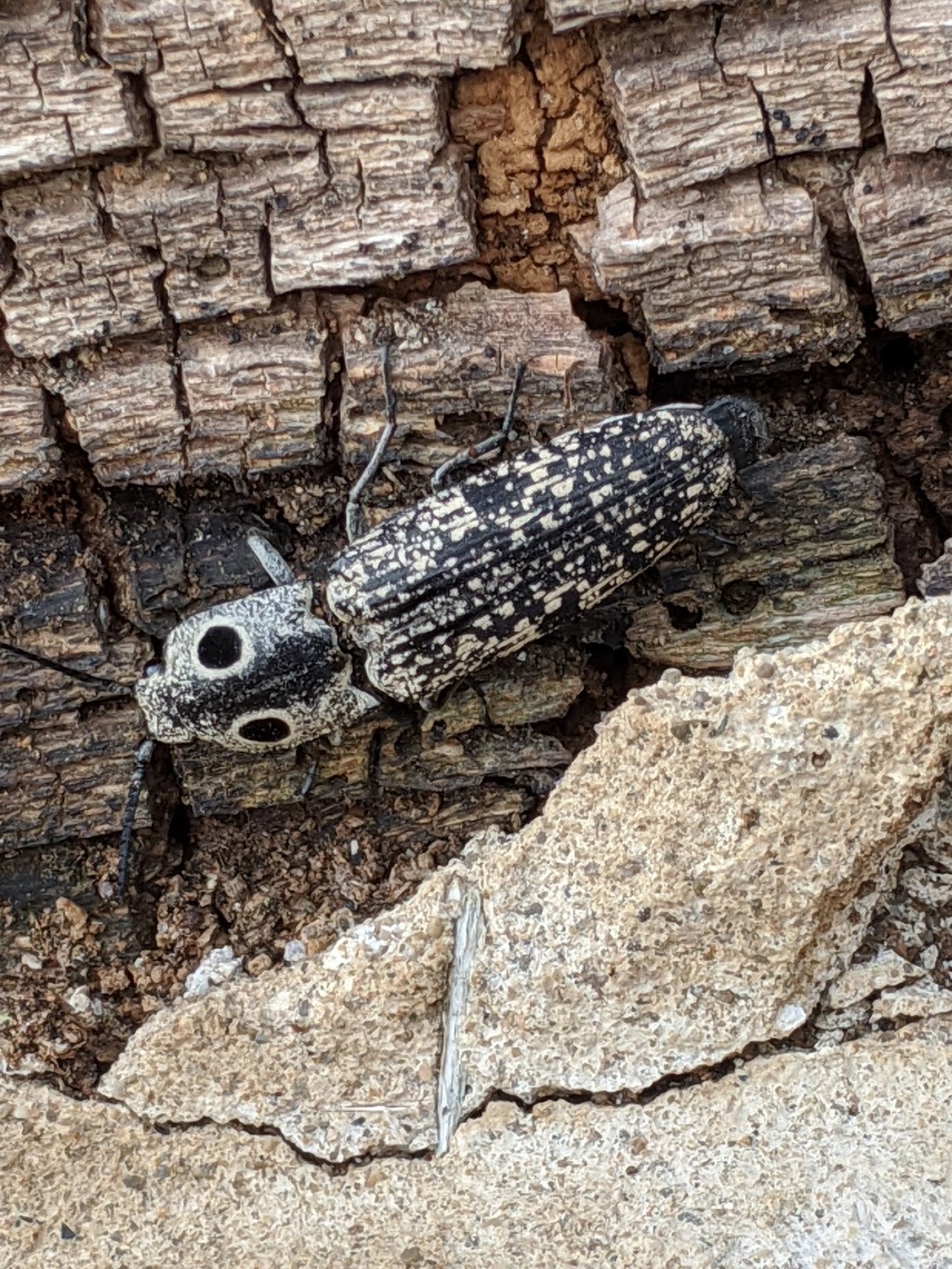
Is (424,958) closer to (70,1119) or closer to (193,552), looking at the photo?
(70,1119)

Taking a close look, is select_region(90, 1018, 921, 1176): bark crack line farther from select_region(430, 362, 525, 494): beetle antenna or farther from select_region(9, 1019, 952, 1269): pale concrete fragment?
select_region(430, 362, 525, 494): beetle antenna

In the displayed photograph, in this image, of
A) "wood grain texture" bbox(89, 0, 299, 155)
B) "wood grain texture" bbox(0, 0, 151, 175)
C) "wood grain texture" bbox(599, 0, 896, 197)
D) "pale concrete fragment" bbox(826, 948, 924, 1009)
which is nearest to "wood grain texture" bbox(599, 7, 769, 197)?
"wood grain texture" bbox(599, 0, 896, 197)

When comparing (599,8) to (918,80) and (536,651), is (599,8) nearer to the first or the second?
(918,80)

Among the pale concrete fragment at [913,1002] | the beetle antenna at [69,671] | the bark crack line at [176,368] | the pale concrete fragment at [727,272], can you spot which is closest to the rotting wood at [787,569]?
the pale concrete fragment at [727,272]

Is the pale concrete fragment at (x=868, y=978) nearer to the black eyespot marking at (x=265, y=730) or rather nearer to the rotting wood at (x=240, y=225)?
the black eyespot marking at (x=265, y=730)

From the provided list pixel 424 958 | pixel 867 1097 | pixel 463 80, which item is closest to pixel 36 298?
pixel 463 80
